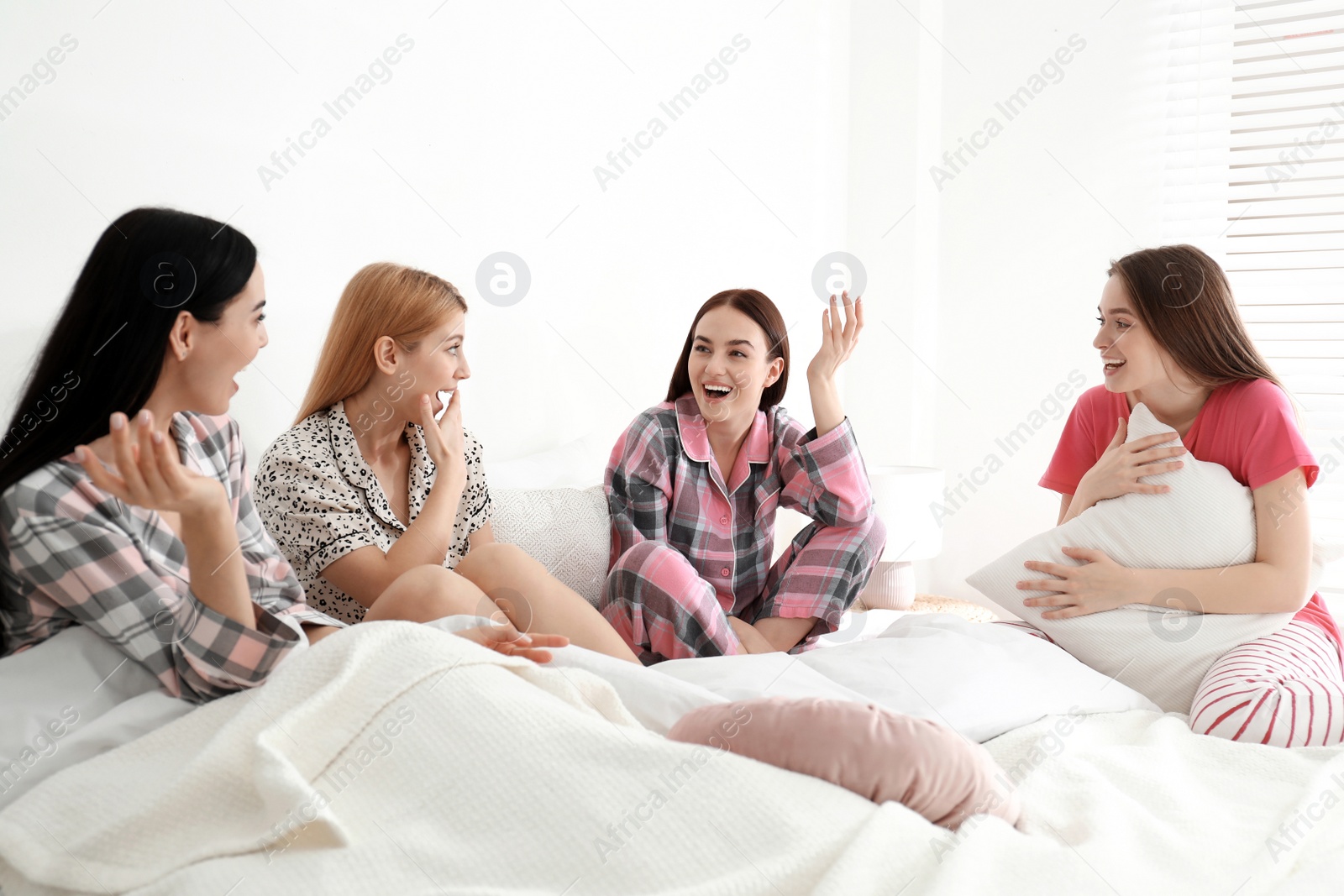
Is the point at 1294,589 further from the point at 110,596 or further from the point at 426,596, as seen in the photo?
the point at 110,596

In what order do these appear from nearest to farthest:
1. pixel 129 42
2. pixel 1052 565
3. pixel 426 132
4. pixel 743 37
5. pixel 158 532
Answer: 1. pixel 158 532
2. pixel 129 42
3. pixel 1052 565
4. pixel 426 132
5. pixel 743 37

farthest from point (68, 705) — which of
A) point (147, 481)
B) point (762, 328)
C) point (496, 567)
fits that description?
point (762, 328)

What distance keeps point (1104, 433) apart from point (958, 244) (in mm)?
1422

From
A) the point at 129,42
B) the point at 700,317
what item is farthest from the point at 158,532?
the point at 700,317

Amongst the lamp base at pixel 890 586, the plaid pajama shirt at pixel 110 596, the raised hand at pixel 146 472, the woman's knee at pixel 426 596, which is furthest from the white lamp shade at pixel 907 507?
the raised hand at pixel 146 472

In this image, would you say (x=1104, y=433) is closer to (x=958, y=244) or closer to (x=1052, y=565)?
(x=1052, y=565)

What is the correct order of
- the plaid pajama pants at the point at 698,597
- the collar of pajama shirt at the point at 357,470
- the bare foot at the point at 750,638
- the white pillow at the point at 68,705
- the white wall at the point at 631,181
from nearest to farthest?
the white pillow at the point at 68,705 → the white wall at the point at 631,181 → the collar of pajama shirt at the point at 357,470 → the plaid pajama pants at the point at 698,597 → the bare foot at the point at 750,638

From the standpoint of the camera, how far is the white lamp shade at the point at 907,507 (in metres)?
2.70

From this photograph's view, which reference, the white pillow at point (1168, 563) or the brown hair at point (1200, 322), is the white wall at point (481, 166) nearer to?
the white pillow at point (1168, 563)

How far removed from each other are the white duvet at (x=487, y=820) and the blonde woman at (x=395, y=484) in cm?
40

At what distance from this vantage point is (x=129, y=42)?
1.42m

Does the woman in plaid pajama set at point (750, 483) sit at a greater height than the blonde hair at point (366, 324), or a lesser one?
greater

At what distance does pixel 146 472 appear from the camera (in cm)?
90

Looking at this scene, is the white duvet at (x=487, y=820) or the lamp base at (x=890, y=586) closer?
the white duvet at (x=487, y=820)
